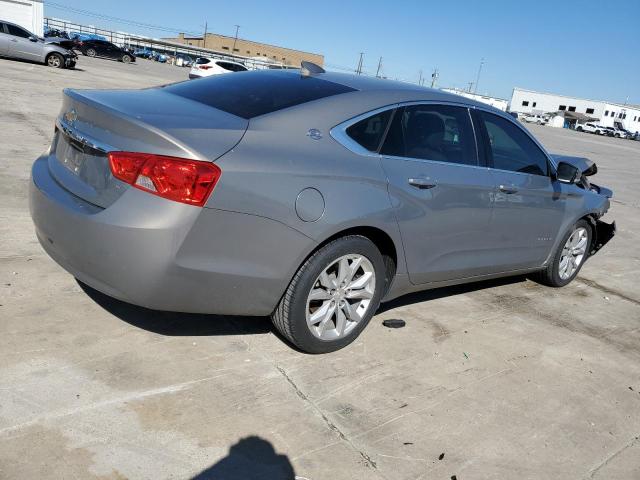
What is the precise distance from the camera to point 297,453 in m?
2.70

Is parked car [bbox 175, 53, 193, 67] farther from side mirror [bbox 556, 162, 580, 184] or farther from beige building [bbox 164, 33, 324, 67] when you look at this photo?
side mirror [bbox 556, 162, 580, 184]

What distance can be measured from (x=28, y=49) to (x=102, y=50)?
877 inches

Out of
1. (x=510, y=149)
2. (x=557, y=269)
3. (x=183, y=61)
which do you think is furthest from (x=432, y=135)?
(x=183, y=61)

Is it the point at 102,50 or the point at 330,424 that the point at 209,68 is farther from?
the point at 330,424

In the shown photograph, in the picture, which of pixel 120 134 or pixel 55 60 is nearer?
pixel 120 134

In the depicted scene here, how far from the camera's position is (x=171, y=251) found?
2.81 meters

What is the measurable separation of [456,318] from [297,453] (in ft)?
7.30

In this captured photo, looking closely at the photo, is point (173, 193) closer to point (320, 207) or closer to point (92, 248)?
point (92, 248)

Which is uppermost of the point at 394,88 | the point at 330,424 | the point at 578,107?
the point at 578,107

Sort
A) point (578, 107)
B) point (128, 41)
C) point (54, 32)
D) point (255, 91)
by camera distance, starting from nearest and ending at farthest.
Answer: point (255, 91) < point (54, 32) < point (128, 41) < point (578, 107)

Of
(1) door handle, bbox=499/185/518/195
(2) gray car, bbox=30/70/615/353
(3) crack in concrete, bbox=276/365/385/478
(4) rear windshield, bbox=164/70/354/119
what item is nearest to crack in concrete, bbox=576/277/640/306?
(2) gray car, bbox=30/70/615/353

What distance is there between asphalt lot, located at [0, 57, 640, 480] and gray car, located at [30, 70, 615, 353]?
0.39 meters

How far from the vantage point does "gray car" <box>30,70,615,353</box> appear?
2.83m

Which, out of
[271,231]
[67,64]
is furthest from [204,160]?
[67,64]
